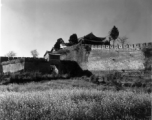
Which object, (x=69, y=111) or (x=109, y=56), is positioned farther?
(x=109, y=56)

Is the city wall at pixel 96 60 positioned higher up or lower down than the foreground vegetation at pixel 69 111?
higher up

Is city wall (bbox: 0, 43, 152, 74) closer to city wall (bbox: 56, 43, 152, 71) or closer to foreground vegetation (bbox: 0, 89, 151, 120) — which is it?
city wall (bbox: 56, 43, 152, 71)

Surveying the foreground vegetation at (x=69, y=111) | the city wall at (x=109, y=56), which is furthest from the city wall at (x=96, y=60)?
the foreground vegetation at (x=69, y=111)

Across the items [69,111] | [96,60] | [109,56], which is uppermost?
[109,56]

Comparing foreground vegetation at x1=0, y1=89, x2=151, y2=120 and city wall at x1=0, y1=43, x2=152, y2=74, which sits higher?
city wall at x1=0, y1=43, x2=152, y2=74

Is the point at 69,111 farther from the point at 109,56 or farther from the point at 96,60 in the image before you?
the point at 96,60

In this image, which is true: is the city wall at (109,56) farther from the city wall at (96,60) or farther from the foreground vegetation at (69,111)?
the foreground vegetation at (69,111)

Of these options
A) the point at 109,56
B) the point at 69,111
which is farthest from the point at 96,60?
the point at 69,111

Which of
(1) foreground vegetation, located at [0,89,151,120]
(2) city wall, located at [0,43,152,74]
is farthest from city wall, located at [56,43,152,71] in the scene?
(1) foreground vegetation, located at [0,89,151,120]

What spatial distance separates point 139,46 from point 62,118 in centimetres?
1721

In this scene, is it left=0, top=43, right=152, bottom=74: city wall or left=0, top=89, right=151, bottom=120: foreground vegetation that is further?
left=0, top=43, right=152, bottom=74: city wall

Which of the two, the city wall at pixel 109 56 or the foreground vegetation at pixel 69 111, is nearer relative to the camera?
the foreground vegetation at pixel 69 111

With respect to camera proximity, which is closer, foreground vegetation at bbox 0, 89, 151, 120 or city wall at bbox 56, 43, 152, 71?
foreground vegetation at bbox 0, 89, 151, 120

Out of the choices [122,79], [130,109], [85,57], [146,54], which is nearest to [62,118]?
[130,109]
